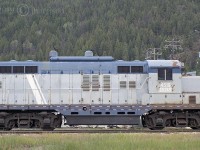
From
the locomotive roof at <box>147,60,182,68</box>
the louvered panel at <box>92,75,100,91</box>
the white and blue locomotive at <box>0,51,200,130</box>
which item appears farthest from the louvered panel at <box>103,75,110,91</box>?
the locomotive roof at <box>147,60,182,68</box>

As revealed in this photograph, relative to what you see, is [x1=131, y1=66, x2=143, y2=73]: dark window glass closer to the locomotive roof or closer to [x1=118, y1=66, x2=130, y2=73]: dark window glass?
[x1=118, y1=66, x2=130, y2=73]: dark window glass

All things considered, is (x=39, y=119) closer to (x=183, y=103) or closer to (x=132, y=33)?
(x=183, y=103)

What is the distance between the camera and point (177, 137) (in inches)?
898

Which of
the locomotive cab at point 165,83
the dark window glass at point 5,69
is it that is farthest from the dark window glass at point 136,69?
the dark window glass at point 5,69

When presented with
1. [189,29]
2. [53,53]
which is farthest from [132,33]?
[53,53]

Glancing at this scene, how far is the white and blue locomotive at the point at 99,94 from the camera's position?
28.6m

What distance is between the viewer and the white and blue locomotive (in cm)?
2864

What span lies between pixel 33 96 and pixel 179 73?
9353 millimetres

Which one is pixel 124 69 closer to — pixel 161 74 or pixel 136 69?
pixel 136 69

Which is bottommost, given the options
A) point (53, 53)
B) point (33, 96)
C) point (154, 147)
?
point (154, 147)

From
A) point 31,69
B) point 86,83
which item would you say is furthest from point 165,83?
point 31,69

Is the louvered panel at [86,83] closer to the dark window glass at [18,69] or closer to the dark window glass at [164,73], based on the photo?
the dark window glass at [18,69]

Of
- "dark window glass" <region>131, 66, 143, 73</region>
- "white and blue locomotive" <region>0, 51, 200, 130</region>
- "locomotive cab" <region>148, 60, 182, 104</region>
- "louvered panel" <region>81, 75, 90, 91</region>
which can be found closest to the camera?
"white and blue locomotive" <region>0, 51, 200, 130</region>

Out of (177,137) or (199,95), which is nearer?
(177,137)
